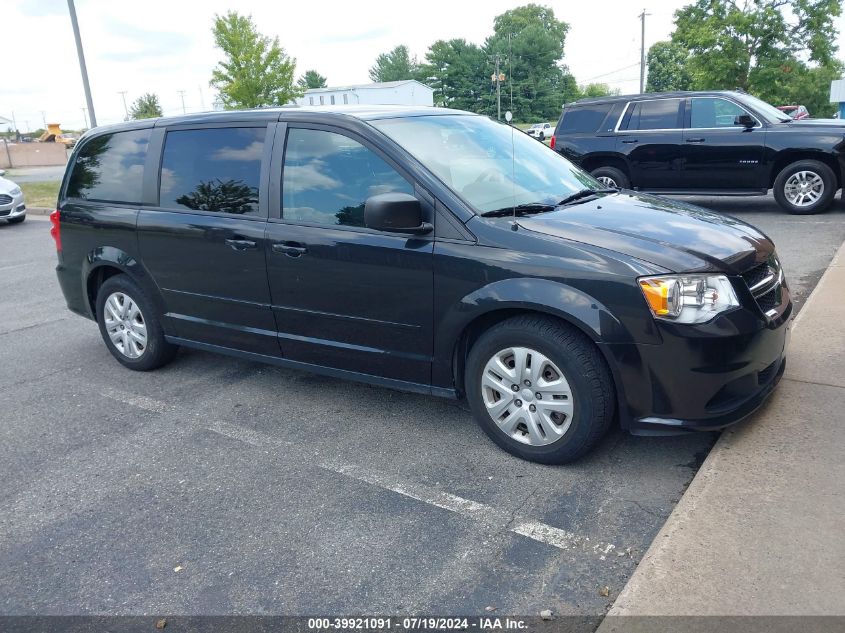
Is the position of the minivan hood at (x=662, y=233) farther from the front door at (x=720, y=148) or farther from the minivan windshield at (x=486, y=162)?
the front door at (x=720, y=148)

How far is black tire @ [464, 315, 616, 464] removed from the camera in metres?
3.27

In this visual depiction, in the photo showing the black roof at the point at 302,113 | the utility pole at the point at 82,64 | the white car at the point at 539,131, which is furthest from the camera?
the utility pole at the point at 82,64

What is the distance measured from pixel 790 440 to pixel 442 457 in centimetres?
173

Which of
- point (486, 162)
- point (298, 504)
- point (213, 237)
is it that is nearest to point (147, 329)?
point (213, 237)

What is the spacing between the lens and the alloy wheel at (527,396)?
133 inches

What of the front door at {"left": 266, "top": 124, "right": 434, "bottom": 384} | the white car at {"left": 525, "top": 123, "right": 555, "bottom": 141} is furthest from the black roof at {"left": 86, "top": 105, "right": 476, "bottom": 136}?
the white car at {"left": 525, "top": 123, "right": 555, "bottom": 141}

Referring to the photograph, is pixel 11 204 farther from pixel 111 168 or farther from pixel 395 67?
pixel 395 67

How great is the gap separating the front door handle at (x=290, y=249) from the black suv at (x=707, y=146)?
7.66m

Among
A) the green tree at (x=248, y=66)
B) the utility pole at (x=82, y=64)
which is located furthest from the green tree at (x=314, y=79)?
the utility pole at (x=82, y=64)

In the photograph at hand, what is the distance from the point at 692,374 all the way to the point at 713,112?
338 inches

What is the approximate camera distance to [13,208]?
14.4 meters

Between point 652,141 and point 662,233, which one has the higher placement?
point 652,141

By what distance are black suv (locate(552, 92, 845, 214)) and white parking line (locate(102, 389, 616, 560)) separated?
8.06 meters

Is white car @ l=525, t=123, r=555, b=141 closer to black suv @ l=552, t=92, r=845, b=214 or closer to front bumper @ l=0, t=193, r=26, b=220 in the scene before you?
black suv @ l=552, t=92, r=845, b=214
